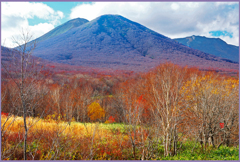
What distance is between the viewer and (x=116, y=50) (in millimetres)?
107938

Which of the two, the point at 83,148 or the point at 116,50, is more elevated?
the point at 116,50

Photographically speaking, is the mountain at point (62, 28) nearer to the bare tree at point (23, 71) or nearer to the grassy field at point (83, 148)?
the grassy field at point (83, 148)

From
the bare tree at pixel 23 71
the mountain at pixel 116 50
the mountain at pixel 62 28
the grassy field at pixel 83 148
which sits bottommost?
the grassy field at pixel 83 148

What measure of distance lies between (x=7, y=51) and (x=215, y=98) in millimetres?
9913

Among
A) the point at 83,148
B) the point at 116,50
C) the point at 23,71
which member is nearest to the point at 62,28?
the point at 116,50

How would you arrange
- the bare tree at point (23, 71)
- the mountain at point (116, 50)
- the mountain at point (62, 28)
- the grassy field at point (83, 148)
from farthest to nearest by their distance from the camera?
the mountain at point (62, 28) < the mountain at point (116, 50) < the grassy field at point (83, 148) < the bare tree at point (23, 71)

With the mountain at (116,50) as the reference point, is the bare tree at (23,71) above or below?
below

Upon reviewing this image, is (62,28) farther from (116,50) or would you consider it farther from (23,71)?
(23,71)

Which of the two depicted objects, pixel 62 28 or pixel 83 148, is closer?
pixel 83 148

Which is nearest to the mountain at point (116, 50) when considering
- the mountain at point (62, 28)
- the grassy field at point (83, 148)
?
the mountain at point (62, 28)

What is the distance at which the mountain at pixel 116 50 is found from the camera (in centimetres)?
8531

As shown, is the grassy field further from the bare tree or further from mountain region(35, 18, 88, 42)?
mountain region(35, 18, 88, 42)

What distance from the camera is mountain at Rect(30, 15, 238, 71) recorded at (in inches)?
3359

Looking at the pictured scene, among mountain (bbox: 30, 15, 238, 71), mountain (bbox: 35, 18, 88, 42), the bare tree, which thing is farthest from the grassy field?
mountain (bbox: 35, 18, 88, 42)
